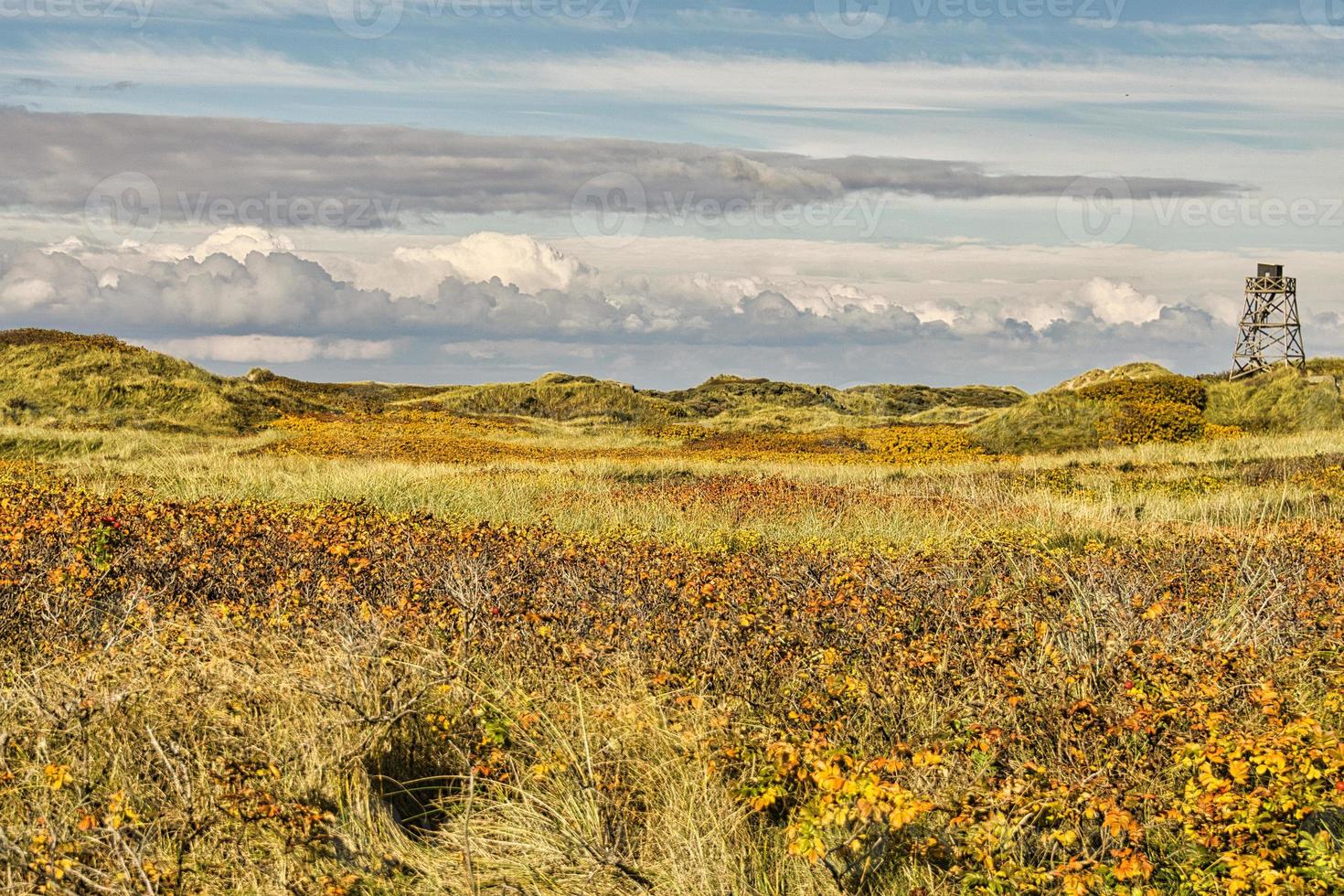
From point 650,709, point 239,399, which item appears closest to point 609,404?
point 239,399

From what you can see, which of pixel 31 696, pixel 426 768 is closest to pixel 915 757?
pixel 426 768

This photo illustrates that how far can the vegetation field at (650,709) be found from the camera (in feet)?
12.9

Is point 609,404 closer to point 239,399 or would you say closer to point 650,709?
point 239,399

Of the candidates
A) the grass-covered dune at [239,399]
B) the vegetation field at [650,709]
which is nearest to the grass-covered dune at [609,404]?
the grass-covered dune at [239,399]

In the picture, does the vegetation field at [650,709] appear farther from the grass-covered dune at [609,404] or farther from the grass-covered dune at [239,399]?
the grass-covered dune at [239,399]

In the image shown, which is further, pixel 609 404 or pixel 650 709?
pixel 609 404

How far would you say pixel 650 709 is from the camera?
4.88 meters

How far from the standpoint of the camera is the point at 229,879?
13.3 ft

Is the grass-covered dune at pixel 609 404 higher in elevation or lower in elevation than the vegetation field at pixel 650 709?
higher

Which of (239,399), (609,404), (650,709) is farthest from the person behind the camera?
(609,404)

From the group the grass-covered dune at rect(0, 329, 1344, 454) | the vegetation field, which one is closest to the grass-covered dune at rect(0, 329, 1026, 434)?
the grass-covered dune at rect(0, 329, 1344, 454)

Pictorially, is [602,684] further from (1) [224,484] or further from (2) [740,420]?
(2) [740,420]

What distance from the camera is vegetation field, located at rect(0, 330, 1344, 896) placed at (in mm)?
3936

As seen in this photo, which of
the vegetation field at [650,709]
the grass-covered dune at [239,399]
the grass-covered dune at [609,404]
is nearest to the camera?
the vegetation field at [650,709]
